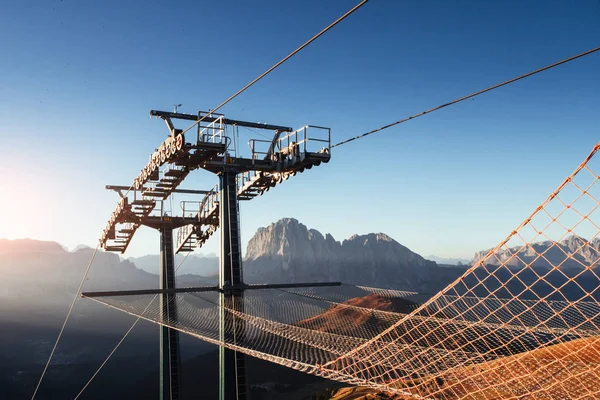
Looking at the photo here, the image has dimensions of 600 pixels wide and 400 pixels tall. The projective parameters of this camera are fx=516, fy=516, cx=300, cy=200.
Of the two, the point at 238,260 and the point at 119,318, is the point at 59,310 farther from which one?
the point at 238,260

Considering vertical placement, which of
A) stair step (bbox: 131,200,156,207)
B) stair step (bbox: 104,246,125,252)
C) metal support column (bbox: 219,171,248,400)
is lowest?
metal support column (bbox: 219,171,248,400)

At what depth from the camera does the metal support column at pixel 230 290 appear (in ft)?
52.4

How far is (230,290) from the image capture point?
17031 mm

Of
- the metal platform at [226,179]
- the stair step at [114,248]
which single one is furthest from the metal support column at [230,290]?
the stair step at [114,248]

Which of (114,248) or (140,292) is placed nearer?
(140,292)

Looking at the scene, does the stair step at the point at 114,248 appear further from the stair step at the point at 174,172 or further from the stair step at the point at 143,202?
the stair step at the point at 174,172

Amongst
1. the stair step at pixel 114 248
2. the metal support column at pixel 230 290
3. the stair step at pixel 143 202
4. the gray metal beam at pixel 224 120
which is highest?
the gray metal beam at pixel 224 120

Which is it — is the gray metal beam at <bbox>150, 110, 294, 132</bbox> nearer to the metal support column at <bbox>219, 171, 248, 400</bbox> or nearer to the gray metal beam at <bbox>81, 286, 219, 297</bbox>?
the metal support column at <bbox>219, 171, 248, 400</bbox>

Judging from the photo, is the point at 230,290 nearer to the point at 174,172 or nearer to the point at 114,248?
the point at 174,172

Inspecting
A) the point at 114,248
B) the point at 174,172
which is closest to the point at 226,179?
the point at 174,172

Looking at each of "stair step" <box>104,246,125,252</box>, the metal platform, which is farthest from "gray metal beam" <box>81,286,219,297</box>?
"stair step" <box>104,246,125,252</box>

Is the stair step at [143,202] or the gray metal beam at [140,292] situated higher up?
the stair step at [143,202]

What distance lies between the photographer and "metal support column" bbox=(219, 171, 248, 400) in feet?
52.4

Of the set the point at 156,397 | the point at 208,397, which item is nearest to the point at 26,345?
the point at 156,397
